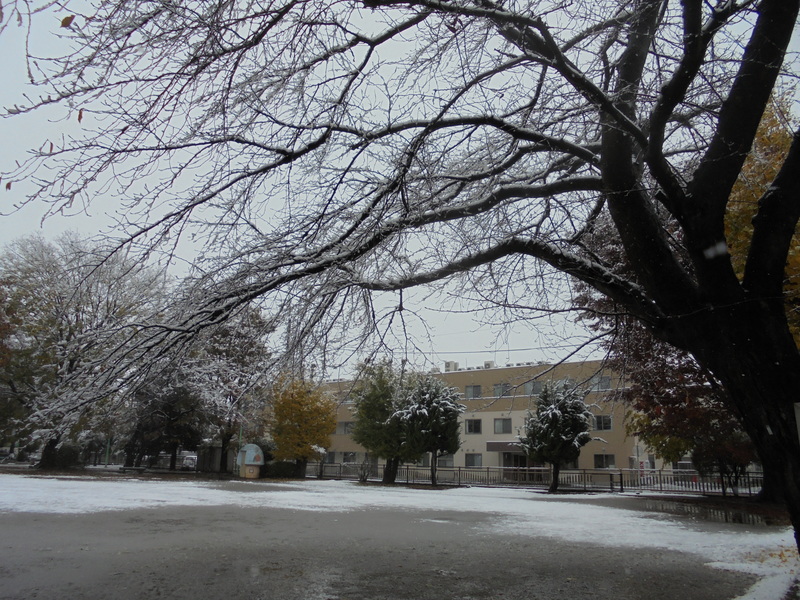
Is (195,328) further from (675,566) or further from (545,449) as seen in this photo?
(545,449)

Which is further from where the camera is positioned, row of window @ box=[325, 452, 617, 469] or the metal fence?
row of window @ box=[325, 452, 617, 469]

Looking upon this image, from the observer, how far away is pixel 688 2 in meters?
5.45

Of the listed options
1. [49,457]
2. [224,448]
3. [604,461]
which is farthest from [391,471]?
[49,457]

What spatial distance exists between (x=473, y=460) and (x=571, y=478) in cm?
1342

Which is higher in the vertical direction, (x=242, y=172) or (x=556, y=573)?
(x=242, y=172)

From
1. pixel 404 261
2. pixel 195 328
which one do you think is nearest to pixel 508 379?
pixel 404 261

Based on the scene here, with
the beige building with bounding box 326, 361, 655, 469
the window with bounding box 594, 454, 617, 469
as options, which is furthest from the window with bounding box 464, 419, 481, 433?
the window with bounding box 594, 454, 617, 469

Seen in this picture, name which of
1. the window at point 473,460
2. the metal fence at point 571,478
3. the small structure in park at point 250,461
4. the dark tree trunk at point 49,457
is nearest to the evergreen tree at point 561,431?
the metal fence at point 571,478

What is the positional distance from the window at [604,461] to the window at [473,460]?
8889 mm

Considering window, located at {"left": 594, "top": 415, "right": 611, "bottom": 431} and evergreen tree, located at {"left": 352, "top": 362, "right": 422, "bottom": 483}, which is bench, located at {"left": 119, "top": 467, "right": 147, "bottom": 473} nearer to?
evergreen tree, located at {"left": 352, "top": 362, "right": 422, "bottom": 483}

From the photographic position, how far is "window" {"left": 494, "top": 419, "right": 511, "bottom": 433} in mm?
44500

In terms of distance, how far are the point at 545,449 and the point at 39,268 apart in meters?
25.4

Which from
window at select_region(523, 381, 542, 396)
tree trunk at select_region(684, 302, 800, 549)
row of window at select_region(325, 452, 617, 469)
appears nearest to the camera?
tree trunk at select_region(684, 302, 800, 549)

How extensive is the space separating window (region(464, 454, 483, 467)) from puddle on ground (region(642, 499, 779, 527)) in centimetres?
2531
